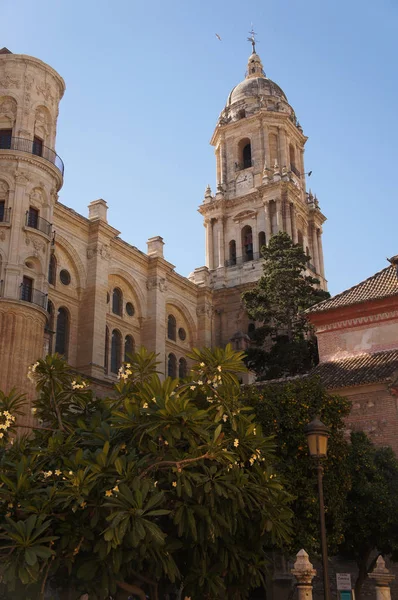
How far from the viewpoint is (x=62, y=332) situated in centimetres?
3631

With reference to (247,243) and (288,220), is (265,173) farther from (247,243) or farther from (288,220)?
(247,243)

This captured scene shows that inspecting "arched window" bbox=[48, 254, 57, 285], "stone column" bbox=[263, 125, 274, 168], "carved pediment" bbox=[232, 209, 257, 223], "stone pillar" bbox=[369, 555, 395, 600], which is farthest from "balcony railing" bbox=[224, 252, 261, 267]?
"stone pillar" bbox=[369, 555, 395, 600]

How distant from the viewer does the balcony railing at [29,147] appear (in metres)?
30.6

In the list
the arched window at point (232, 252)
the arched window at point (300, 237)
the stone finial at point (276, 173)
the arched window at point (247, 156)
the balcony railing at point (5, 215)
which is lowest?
the balcony railing at point (5, 215)

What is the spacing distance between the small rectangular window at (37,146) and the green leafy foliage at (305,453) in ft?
61.7

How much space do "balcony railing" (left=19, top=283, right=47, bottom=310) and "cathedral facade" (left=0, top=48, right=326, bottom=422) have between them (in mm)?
46

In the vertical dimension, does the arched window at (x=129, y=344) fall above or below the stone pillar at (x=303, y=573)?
above

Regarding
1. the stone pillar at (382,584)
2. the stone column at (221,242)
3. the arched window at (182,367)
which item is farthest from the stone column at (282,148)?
the stone pillar at (382,584)

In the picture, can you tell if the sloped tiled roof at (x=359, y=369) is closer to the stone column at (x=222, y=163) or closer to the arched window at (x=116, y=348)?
the arched window at (x=116, y=348)

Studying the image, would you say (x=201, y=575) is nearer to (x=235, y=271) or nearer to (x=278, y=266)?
(x=278, y=266)

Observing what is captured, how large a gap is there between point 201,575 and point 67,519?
2164 mm

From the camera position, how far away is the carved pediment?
54375mm

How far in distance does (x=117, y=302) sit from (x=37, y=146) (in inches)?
485

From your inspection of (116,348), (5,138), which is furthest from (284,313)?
(5,138)
